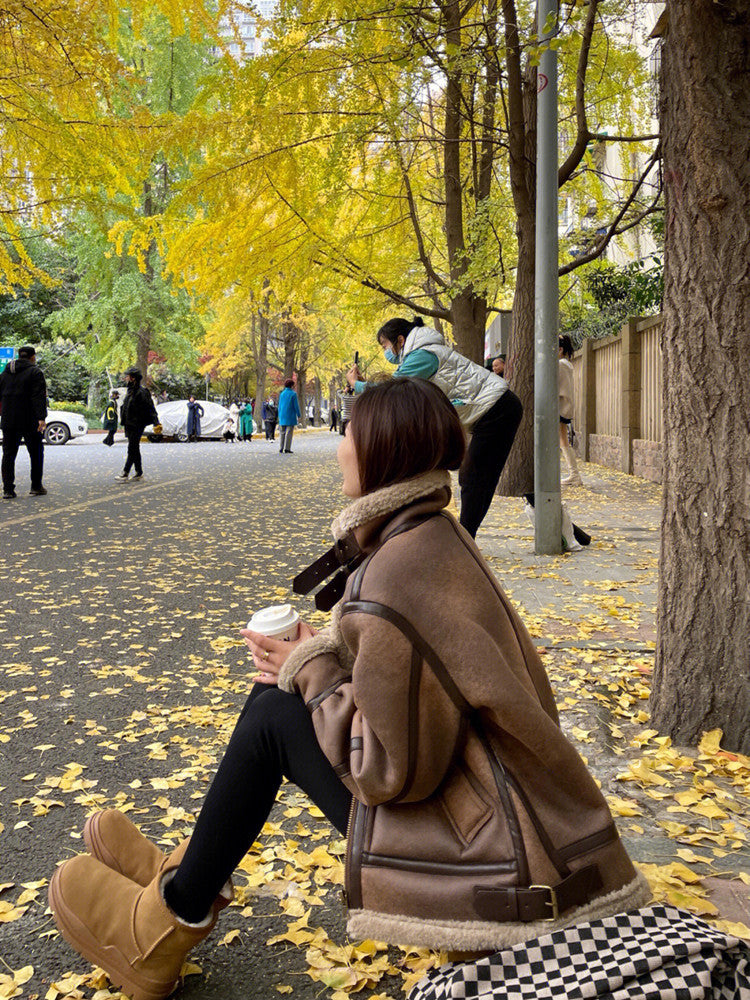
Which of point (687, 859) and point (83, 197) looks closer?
point (687, 859)

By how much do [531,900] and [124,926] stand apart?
101 cm

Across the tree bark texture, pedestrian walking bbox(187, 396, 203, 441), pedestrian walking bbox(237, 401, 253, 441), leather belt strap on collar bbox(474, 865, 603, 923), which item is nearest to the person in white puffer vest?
the tree bark texture

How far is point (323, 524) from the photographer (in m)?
11.0

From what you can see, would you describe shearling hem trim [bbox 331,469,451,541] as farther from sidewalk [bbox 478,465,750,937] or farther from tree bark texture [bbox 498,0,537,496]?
tree bark texture [bbox 498,0,537,496]

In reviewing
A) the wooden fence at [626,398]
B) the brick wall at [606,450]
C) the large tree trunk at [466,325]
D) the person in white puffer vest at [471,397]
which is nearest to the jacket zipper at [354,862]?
the person in white puffer vest at [471,397]

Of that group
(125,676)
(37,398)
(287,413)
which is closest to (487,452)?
(125,676)

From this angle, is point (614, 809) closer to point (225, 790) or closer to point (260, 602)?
point (225, 790)

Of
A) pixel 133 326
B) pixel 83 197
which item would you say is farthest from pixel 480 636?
pixel 133 326

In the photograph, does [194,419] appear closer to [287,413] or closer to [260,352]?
[287,413]

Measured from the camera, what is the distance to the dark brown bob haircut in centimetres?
203

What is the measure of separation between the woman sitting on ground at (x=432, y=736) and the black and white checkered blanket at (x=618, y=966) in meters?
0.05

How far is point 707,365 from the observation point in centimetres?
362

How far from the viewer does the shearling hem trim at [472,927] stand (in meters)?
1.77

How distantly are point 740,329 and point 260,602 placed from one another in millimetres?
3966
